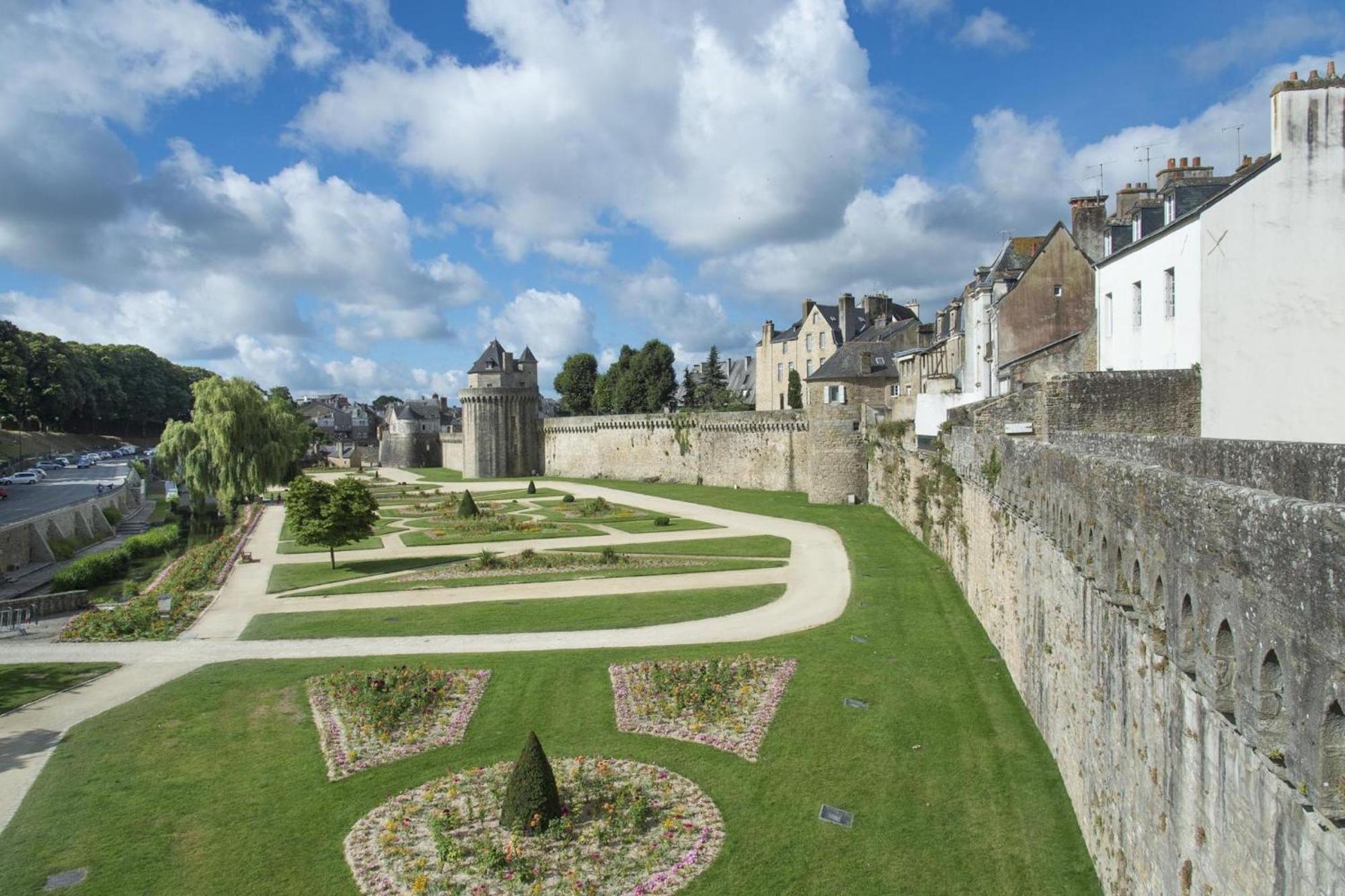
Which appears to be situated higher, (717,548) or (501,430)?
(501,430)

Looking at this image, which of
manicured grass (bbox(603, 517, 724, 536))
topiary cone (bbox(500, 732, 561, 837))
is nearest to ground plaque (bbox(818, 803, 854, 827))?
topiary cone (bbox(500, 732, 561, 837))

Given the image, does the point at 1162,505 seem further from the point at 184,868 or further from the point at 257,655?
the point at 257,655

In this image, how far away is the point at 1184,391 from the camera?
17109 millimetres

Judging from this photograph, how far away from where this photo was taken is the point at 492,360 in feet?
243

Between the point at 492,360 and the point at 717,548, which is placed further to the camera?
the point at 492,360

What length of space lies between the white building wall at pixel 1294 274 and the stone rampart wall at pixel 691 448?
2381 cm

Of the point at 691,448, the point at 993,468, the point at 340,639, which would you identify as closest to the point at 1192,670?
the point at 993,468

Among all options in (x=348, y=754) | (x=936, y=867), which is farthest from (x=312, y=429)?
(x=936, y=867)

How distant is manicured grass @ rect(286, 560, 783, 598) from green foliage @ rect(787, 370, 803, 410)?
130 feet

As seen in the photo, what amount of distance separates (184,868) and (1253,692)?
10409 mm

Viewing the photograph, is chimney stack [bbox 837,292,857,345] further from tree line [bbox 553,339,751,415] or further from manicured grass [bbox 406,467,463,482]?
manicured grass [bbox 406,467,463,482]

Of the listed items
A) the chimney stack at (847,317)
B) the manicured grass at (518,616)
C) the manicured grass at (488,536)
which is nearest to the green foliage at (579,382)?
the chimney stack at (847,317)

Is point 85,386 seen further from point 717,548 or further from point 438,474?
point 717,548

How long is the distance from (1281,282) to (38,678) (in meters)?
24.5
